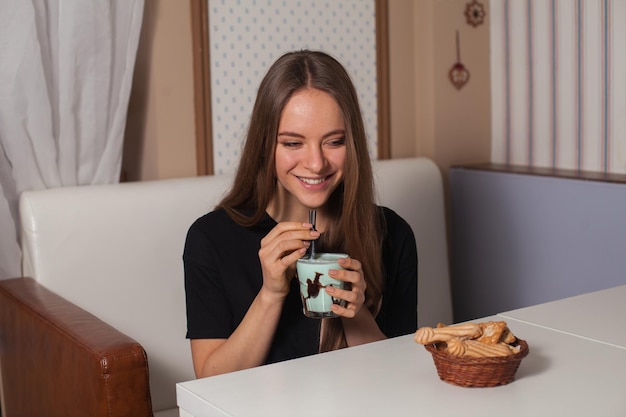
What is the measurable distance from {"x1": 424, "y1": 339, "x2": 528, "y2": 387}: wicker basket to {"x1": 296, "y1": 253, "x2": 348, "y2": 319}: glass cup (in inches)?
10.2

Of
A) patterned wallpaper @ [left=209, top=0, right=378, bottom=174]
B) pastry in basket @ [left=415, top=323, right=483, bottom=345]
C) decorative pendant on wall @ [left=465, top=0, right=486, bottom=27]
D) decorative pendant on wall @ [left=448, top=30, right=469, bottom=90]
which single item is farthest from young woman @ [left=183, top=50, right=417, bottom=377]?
decorative pendant on wall @ [left=465, top=0, right=486, bottom=27]

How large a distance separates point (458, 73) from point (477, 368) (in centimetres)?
206

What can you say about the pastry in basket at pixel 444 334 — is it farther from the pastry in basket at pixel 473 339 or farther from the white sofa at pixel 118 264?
the white sofa at pixel 118 264

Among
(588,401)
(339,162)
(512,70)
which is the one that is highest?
(512,70)

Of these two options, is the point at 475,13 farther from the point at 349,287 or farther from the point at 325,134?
the point at 349,287

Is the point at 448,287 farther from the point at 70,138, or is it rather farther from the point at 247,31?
the point at 70,138

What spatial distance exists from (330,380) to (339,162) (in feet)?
2.01

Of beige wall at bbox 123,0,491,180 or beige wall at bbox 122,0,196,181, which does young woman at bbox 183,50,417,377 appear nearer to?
beige wall at bbox 122,0,196,181

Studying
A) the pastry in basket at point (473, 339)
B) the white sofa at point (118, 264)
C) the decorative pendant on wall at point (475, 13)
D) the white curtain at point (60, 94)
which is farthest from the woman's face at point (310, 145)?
the decorative pendant on wall at point (475, 13)

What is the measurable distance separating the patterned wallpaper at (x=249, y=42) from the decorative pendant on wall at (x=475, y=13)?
45cm

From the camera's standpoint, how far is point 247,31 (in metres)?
2.71

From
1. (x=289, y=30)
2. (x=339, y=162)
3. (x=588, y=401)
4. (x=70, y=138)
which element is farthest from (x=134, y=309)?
(x=588, y=401)

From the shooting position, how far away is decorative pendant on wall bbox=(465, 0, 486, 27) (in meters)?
3.08

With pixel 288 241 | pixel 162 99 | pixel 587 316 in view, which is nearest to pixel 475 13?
pixel 162 99
